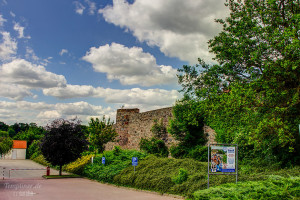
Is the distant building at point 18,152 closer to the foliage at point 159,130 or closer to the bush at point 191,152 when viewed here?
the foliage at point 159,130

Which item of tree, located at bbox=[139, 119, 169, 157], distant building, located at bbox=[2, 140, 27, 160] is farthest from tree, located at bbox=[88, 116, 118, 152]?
distant building, located at bbox=[2, 140, 27, 160]

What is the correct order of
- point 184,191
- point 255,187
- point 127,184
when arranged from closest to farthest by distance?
1. point 255,187
2. point 184,191
3. point 127,184

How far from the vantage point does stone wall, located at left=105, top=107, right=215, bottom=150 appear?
79.5 feet

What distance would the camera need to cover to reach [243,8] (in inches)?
564

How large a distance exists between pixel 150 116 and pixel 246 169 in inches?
557

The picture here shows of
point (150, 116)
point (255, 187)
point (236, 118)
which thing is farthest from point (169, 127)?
point (255, 187)

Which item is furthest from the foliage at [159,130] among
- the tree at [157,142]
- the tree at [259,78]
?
the tree at [259,78]

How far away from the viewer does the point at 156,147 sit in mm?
23750

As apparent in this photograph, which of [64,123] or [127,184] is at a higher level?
[64,123]

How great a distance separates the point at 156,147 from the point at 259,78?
41.9 feet

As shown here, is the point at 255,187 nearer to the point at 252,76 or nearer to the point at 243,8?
the point at 252,76

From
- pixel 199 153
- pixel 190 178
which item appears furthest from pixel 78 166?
pixel 190 178

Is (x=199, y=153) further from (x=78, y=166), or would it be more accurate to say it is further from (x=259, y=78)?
(x=78, y=166)

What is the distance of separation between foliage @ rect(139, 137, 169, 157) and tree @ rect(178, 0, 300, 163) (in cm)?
916
